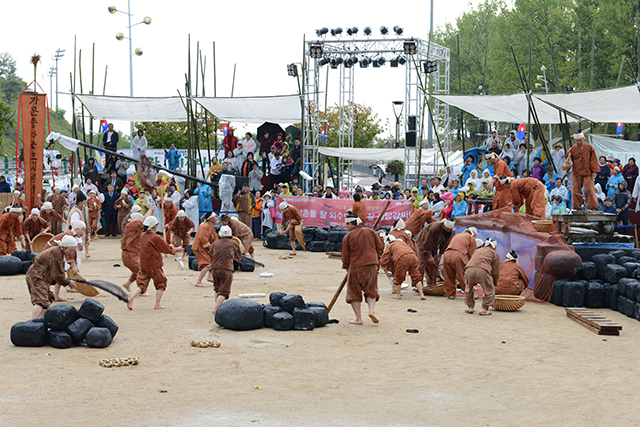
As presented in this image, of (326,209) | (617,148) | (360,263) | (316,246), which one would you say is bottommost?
(316,246)

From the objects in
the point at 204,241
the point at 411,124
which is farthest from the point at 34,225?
the point at 411,124

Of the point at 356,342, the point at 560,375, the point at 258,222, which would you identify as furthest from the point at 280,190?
the point at 560,375

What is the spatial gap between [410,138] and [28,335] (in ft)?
56.1

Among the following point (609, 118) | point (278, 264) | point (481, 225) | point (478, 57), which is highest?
point (478, 57)

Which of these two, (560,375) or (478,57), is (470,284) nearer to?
(560,375)

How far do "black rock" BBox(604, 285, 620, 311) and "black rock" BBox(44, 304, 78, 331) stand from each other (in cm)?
882

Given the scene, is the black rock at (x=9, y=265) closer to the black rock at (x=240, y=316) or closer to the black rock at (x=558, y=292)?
the black rock at (x=240, y=316)

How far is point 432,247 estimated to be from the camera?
43.3ft

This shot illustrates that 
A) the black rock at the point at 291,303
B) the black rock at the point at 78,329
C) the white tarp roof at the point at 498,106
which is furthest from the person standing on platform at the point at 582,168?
the black rock at the point at 78,329

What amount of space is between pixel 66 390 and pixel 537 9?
115 feet

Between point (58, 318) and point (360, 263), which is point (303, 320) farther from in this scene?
point (58, 318)

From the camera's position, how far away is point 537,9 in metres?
35.9

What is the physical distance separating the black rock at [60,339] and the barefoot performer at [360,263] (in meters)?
3.94

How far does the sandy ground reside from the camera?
5.94 meters
